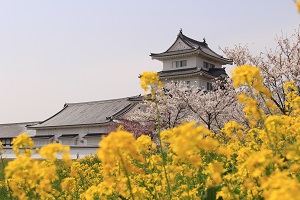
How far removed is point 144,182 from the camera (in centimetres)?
477

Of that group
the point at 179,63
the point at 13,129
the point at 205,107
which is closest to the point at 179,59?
the point at 179,63

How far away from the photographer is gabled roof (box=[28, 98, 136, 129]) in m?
36.7

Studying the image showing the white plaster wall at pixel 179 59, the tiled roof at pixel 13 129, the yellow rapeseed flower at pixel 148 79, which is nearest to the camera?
the yellow rapeseed flower at pixel 148 79

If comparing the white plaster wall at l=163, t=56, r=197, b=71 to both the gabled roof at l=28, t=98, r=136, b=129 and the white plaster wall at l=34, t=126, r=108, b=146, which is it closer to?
the gabled roof at l=28, t=98, r=136, b=129

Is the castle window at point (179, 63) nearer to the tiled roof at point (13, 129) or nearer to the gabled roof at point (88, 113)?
the gabled roof at point (88, 113)

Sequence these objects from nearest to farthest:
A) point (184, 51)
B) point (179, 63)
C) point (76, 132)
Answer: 1. point (184, 51)
2. point (179, 63)
3. point (76, 132)

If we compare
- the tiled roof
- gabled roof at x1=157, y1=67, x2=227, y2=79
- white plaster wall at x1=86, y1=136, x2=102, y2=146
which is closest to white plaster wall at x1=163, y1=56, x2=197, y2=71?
gabled roof at x1=157, y1=67, x2=227, y2=79

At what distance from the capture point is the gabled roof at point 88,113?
36.7m

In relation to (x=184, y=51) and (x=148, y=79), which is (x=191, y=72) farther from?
(x=148, y=79)

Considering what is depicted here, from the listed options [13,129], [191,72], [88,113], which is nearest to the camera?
[191,72]

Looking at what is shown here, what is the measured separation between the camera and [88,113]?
133ft

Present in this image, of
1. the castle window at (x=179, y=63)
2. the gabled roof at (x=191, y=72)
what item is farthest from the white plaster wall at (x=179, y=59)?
the gabled roof at (x=191, y=72)

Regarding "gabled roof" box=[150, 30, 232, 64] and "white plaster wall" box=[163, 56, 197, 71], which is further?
"white plaster wall" box=[163, 56, 197, 71]

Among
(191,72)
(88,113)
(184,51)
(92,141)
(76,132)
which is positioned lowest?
(92,141)
